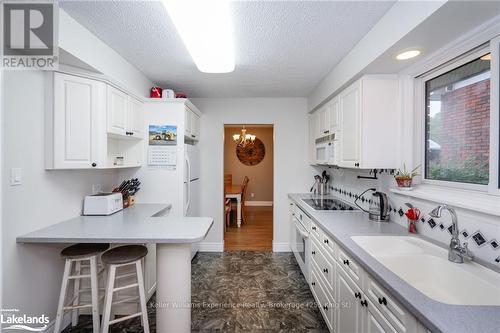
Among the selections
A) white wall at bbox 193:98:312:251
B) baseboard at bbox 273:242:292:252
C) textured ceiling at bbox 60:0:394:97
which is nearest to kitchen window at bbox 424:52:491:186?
textured ceiling at bbox 60:0:394:97

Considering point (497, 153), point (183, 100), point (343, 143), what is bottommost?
point (497, 153)

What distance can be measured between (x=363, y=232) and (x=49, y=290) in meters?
2.51

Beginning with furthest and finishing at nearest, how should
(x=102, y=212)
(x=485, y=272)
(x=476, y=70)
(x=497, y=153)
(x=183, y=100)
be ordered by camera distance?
(x=183, y=100) → (x=102, y=212) → (x=476, y=70) → (x=497, y=153) → (x=485, y=272)

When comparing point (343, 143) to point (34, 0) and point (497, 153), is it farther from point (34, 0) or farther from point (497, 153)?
point (34, 0)

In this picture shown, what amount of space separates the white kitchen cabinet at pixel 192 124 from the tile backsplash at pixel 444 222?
2.17m

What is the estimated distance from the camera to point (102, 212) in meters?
2.30

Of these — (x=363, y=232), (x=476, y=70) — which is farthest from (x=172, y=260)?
(x=476, y=70)

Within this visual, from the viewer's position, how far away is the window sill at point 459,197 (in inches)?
48.9

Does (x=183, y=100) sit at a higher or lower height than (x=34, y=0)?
lower

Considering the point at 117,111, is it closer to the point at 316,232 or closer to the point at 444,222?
the point at 316,232

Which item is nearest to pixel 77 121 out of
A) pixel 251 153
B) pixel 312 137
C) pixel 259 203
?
pixel 312 137

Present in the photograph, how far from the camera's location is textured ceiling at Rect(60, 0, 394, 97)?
1.58 metres

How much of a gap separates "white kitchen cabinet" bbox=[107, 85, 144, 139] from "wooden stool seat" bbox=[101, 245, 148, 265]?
Result: 1.06 m

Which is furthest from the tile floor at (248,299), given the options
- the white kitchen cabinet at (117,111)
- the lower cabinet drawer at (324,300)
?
the white kitchen cabinet at (117,111)
